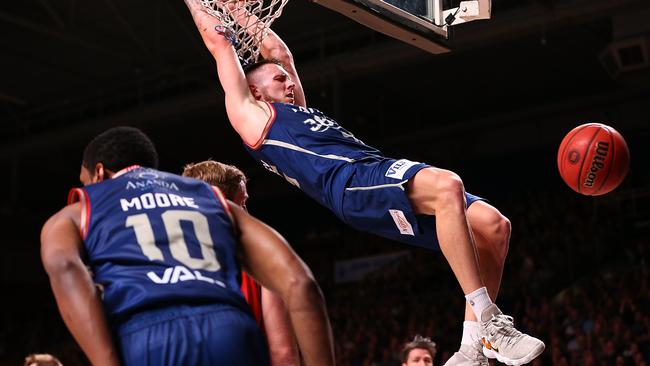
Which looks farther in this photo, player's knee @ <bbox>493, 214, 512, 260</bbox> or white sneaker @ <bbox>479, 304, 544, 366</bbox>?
player's knee @ <bbox>493, 214, 512, 260</bbox>

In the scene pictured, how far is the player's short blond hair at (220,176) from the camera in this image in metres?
3.96

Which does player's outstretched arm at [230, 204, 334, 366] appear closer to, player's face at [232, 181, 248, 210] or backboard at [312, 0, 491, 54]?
player's face at [232, 181, 248, 210]

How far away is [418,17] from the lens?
5.63 metres

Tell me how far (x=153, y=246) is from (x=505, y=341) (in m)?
1.95

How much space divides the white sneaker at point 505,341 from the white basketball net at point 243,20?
2.10m

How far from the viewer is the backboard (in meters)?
5.41

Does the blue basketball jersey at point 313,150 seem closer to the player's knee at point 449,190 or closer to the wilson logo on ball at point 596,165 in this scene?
the player's knee at point 449,190

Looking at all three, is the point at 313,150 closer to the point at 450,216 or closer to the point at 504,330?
the point at 450,216

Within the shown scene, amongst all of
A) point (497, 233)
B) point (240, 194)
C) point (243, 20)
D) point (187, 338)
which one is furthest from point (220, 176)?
point (243, 20)

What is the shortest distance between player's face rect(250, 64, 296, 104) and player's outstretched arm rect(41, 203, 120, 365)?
2706 mm

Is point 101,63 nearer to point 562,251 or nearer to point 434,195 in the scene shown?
point 562,251

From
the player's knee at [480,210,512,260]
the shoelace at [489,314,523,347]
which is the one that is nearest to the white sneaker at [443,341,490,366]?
the shoelace at [489,314,523,347]

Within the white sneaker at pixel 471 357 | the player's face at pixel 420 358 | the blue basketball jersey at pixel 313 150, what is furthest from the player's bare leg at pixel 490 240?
the player's face at pixel 420 358

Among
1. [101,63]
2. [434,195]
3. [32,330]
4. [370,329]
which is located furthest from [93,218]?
[32,330]
